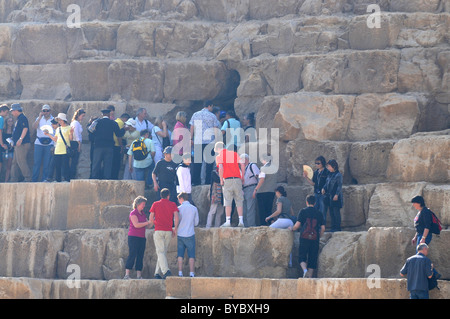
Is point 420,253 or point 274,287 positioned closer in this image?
point 420,253

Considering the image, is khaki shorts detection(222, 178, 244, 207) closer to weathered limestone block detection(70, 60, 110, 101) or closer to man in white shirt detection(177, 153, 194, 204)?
man in white shirt detection(177, 153, 194, 204)

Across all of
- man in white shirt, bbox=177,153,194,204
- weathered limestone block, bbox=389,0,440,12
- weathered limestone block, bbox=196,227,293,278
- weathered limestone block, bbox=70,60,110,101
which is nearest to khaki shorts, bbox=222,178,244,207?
weathered limestone block, bbox=196,227,293,278

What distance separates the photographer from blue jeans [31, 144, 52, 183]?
23.9m

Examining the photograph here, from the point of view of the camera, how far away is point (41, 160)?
2394 centimetres

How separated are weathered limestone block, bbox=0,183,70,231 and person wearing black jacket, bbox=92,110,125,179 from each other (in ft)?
2.63

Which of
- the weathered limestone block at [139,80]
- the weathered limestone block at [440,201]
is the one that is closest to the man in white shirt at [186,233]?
the weathered limestone block at [440,201]

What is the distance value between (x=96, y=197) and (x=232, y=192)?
8.99ft

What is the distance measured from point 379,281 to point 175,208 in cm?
405

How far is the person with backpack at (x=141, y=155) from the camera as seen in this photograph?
2292 cm

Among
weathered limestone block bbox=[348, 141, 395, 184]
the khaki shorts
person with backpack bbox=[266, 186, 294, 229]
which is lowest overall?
person with backpack bbox=[266, 186, 294, 229]

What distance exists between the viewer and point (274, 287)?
1955 centimetres

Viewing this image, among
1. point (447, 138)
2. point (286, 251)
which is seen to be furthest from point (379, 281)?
point (447, 138)

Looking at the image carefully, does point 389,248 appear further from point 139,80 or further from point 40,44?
point 40,44
